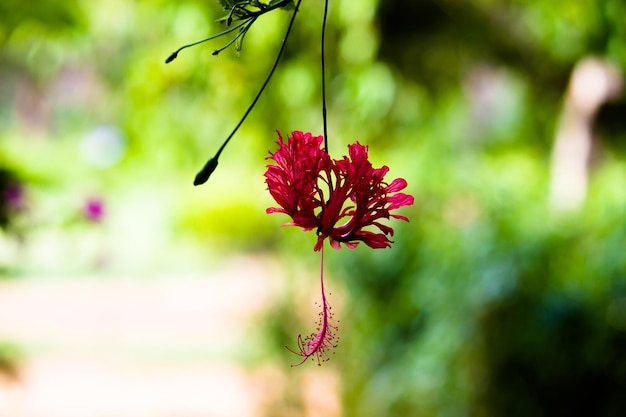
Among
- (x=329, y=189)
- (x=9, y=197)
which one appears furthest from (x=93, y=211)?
(x=329, y=189)

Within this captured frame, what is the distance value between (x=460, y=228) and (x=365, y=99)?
44 centimetres

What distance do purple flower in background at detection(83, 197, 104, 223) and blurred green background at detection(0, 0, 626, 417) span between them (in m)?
0.03

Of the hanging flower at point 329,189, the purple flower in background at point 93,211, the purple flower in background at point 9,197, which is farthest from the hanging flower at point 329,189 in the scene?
the purple flower in background at point 93,211

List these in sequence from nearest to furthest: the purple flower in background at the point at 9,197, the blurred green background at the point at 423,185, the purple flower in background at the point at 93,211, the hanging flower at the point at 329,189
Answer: the hanging flower at the point at 329,189
the purple flower in background at the point at 9,197
the blurred green background at the point at 423,185
the purple flower in background at the point at 93,211

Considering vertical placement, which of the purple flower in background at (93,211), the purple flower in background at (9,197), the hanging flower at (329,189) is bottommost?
the hanging flower at (329,189)

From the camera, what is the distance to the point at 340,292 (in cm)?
216

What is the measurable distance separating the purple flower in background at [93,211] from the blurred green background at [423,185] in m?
0.03

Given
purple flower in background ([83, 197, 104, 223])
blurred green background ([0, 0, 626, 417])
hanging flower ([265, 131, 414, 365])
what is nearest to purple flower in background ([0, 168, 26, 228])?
blurred green background ([0, 0, 626, 417])

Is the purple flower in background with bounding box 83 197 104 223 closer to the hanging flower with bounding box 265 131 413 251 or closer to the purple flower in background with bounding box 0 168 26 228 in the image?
the purple flower in background with bounding box 0 168 26 228

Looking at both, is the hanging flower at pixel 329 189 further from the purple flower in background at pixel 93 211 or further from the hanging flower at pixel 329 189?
the purple flower in background at pixel 93 211

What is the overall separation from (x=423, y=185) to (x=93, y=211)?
879mm

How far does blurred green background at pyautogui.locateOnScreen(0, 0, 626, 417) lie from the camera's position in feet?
4.93

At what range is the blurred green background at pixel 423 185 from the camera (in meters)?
1.50

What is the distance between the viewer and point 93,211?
172 centimetres
